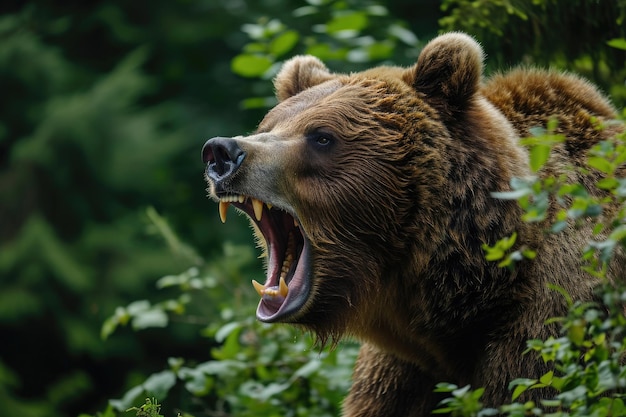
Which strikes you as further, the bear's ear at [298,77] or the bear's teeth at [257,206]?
the bear's ear at [298,77]

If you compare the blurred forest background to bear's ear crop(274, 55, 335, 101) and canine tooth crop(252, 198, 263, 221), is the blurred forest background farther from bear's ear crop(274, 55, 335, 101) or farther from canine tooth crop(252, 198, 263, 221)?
canine tooth crop(252, 198, 263, 221)

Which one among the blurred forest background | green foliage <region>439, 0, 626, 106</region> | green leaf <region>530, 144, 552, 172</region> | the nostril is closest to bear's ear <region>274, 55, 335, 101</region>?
the nostril

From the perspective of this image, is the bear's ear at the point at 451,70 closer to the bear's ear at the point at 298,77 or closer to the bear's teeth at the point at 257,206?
the bear's ear at the point at 298,77

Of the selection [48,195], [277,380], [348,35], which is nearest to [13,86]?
[48,195]

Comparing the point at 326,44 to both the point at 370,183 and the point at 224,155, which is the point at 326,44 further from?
the point at 224,155

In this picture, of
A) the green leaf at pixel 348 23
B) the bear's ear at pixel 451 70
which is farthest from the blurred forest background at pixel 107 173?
the bear's ear at pixel 451 70

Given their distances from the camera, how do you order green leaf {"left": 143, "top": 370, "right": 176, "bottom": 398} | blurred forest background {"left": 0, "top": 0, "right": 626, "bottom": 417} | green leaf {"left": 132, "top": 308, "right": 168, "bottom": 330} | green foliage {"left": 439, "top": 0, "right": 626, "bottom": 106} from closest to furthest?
1. green foliage {"left": 439, "top": 0, "right": 626, "bottom": 106}
2. green leaf {"left": 143, "top": 370, "right": 176, "bottom": 398}
3. green leaf {"left": 132, "top": 308, "right": 168, "bottom": 330}
4. blurred forest background {"left": 0, "top": 0, "right": 626, "bottom": 417}

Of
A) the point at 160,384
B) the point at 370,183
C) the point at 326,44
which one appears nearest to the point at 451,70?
the point at 370,183

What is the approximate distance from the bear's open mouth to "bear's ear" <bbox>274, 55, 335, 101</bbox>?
669 mm

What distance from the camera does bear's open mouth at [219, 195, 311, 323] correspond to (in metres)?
4.20

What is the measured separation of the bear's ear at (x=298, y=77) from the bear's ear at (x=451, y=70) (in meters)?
0.59

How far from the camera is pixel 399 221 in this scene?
422 centimetres

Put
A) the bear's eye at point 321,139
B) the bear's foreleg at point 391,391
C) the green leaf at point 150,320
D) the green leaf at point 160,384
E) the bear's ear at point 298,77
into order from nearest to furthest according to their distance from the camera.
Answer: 1. the bear's eye at point 321,139
2. the bear's foreleg at point 391,391
3. the bear's ear at point 298,77
4. the green leaf at point 160,384
5. the green leaf at point 150,320

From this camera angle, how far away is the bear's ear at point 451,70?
4.32m
